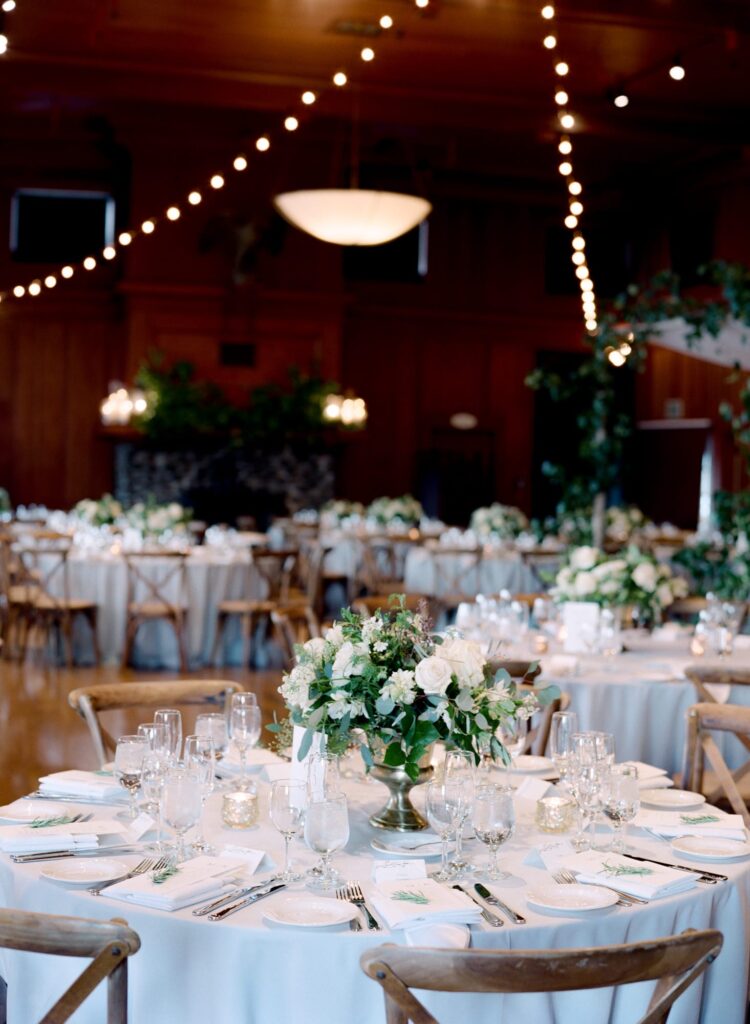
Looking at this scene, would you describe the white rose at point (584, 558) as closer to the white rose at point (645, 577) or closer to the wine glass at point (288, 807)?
the white rose at point (645, 577)

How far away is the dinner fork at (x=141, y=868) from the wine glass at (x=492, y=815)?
67 centimetres

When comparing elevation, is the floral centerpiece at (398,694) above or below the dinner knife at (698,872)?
above

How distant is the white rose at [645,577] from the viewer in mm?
5906

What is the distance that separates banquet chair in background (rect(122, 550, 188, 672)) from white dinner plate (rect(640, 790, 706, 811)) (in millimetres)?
6365

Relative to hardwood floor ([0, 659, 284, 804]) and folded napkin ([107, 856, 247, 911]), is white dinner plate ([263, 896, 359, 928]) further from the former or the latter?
hardwood floor ([0, 659, 284, 804])

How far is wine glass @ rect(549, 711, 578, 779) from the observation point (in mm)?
3057

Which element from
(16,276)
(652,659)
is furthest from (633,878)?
(16,276)

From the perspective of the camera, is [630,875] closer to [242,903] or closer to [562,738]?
[562,738]

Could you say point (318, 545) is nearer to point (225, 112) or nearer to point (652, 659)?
point (652, 659)

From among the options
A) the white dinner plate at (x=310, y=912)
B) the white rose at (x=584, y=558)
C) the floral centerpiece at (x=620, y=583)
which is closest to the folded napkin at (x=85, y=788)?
the white dinner plate at (x=310, y=912)

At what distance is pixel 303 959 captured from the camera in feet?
7.63

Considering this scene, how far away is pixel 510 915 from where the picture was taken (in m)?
2.44

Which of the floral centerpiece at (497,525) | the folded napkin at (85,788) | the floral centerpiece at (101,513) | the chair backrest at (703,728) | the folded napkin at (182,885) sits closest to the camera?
the folded napkin at (182,885)

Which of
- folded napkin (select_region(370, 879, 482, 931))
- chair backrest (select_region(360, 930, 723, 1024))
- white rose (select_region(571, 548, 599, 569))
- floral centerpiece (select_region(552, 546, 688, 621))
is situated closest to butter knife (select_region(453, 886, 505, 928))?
folded napkin (select_region(370, 879, 482, 931))
